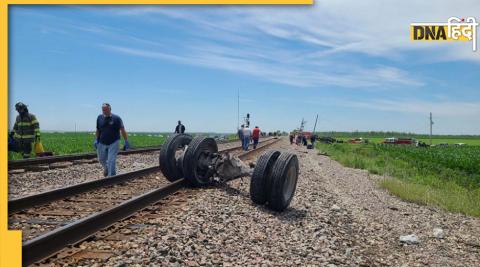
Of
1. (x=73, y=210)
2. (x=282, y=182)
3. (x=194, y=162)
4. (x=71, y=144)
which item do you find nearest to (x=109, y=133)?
(x=194, y=162)

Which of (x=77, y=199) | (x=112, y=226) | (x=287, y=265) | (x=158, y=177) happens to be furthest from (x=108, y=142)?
(x=287, y=265)

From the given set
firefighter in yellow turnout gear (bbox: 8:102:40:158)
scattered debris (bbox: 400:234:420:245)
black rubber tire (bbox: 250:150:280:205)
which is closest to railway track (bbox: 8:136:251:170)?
firefighter in yellow turnout gear (bbox: 8:102:40:158)

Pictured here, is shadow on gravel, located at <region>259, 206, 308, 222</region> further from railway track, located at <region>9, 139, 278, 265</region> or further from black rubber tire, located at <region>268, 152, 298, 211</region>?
railway track, located at <region>9, 139, 278, 265</region>

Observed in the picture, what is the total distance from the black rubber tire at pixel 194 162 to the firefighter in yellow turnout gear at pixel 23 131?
6221mm

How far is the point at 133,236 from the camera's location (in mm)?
5766

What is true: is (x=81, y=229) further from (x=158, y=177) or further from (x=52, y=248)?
(x=158, y=177)

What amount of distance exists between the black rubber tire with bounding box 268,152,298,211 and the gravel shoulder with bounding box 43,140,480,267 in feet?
0.66

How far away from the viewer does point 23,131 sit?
1384 centimetres

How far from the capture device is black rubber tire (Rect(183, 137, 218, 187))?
1012 centimetres

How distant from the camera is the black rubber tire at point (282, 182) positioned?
314 inches

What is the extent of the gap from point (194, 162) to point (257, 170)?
2.28m

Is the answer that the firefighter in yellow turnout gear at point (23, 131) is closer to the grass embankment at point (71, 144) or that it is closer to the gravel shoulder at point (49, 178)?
the grass embankment at point (71, 144)

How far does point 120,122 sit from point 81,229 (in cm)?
569

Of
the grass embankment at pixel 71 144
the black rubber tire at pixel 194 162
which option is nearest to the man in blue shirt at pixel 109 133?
the black rubber tire at pixel 194 162
